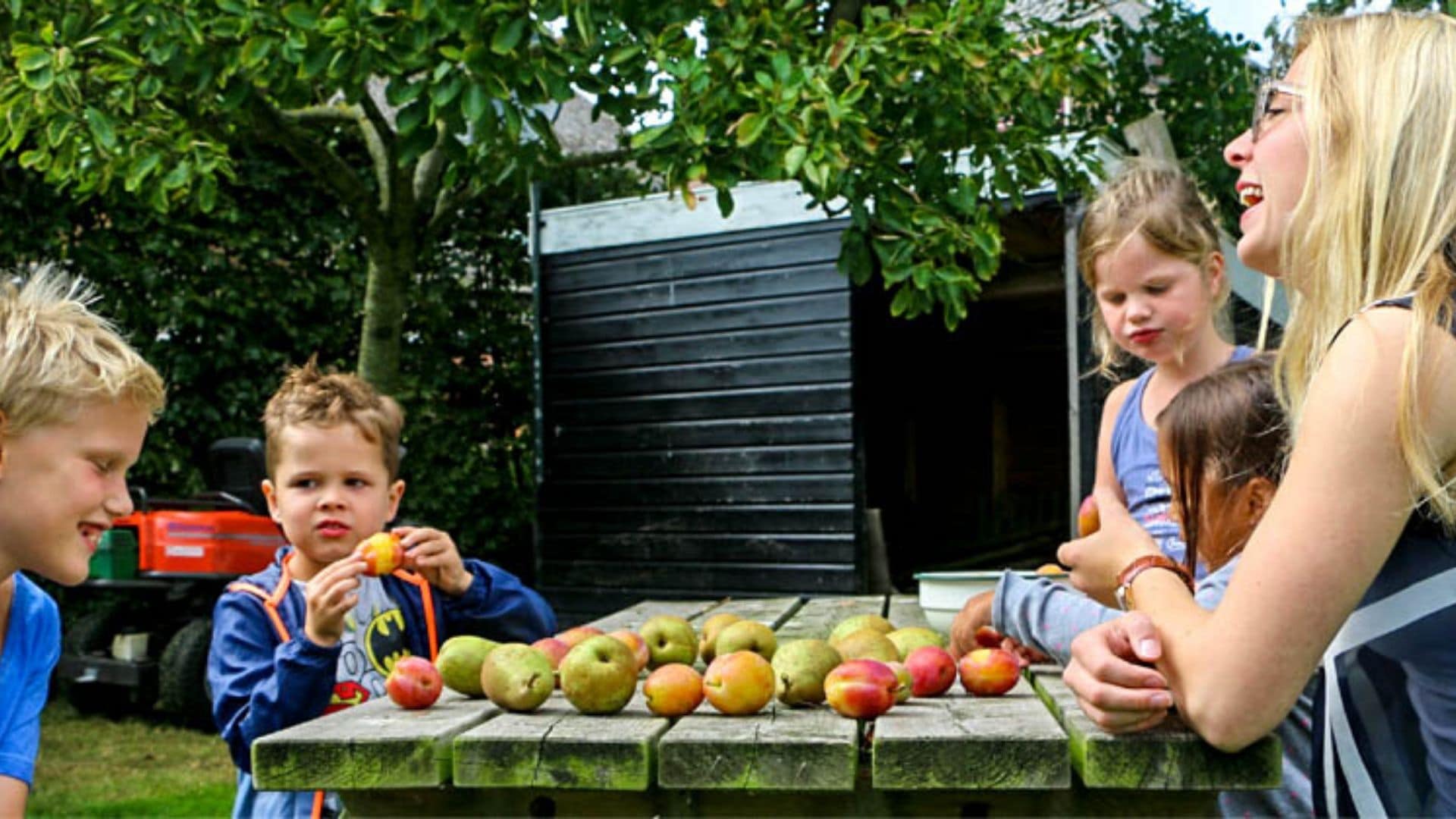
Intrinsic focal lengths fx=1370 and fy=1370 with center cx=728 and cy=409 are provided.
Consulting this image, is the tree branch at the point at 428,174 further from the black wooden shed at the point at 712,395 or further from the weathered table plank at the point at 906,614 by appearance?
the weathered table plank at the point at 906,614

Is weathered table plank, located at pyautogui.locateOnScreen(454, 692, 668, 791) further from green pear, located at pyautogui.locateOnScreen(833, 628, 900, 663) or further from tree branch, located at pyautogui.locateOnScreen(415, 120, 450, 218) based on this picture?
tree branch, located at pyautogui.locateOnScreen(415, 120, 450, 218)

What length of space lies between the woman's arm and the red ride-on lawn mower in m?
5.87

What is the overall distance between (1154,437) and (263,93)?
429cm

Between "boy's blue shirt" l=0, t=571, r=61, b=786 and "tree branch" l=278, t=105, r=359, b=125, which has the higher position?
"tree branch" l=278, t=105, r=359, b=125

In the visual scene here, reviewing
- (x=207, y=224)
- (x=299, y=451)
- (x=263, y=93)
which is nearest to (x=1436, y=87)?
(x=299, y=451)

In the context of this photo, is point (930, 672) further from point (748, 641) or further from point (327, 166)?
point (327, 166)

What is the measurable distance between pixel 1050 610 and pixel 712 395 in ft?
22.1

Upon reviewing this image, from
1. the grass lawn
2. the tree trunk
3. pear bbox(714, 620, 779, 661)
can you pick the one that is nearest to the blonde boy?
pear bbox(714, 620, 779, 661)

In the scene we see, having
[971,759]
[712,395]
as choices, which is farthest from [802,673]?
[712,395]

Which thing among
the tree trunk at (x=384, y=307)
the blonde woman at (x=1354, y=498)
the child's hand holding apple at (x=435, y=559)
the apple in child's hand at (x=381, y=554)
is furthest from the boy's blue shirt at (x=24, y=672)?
the tree trunk at (x=384, y=307)

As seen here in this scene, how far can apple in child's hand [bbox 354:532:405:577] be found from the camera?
2.52 metres

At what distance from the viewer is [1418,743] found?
4.89ft

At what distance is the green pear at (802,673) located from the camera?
182cm

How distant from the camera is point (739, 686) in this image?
1.75 m
